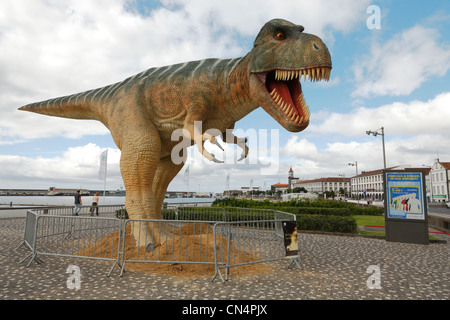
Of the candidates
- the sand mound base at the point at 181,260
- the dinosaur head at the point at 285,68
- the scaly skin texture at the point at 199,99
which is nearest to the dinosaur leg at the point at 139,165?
the scaly skin texture at the point at 199,99

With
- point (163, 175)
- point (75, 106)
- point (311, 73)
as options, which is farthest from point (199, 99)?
point (75, 106)

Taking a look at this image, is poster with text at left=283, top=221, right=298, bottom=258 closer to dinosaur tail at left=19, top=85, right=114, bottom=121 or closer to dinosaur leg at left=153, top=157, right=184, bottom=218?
dinosaur leg at left=153, top=157, right=184, bottom=218

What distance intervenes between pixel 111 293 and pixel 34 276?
164 cm

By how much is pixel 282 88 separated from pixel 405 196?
21.5ft

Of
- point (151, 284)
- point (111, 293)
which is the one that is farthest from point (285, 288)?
point (111, 293)

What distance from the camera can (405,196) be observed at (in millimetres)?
8844

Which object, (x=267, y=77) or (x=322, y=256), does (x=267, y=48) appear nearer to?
(x=267, y=77)

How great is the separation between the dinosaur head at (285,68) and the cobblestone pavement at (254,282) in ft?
7.82

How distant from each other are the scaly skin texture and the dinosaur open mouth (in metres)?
0.01

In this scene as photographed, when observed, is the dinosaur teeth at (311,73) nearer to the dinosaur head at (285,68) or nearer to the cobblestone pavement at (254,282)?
the dinosaur head at (285,68)

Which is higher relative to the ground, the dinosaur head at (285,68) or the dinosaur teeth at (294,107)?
the dinosaur head at (285,68)

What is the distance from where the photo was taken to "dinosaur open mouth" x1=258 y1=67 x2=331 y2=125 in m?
4.22

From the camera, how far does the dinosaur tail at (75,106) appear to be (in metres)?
6.78

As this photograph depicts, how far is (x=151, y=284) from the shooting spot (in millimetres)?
4266
